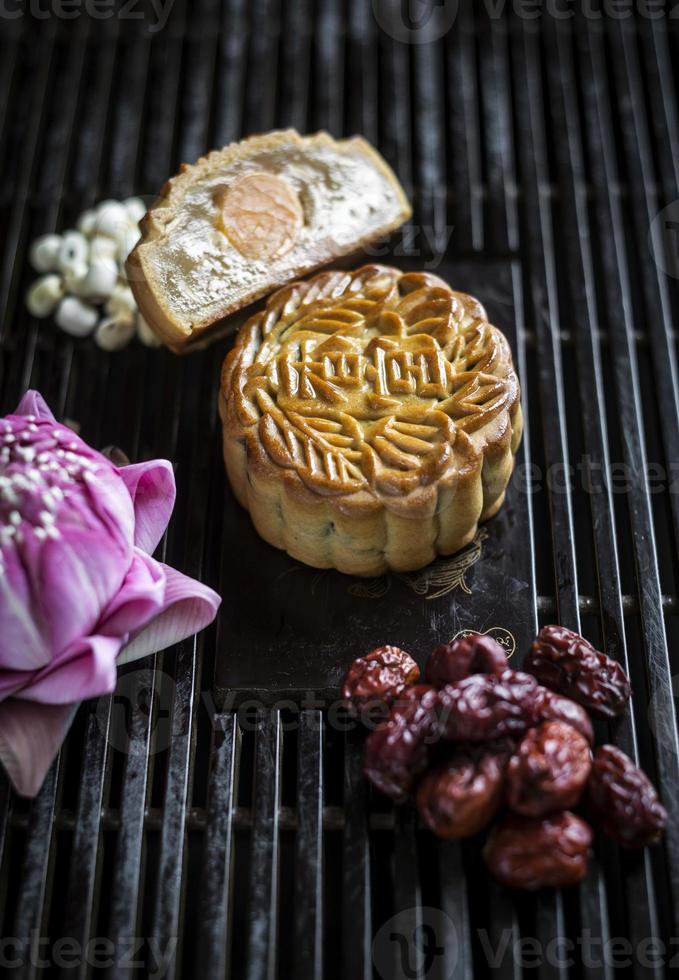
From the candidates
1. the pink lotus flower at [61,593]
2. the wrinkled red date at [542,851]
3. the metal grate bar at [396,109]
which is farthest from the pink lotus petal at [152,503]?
the metal grate bar at [396,109]

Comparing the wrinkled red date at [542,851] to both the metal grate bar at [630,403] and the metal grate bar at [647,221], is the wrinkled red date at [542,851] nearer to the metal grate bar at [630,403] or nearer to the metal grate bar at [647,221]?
the metal grate bar at [630,403]

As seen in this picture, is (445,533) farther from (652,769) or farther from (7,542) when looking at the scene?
(7,542)

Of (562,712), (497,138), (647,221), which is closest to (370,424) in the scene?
(562,712)

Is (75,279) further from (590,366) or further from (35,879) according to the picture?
(35,879)

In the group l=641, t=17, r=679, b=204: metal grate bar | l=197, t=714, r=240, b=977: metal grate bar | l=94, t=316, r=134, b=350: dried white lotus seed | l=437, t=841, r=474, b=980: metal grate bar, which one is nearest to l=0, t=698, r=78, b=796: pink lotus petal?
l=197, t=714, r=240, b=977: metal grate bar

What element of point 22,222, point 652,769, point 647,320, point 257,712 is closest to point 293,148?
point 22,222

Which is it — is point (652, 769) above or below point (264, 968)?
above
